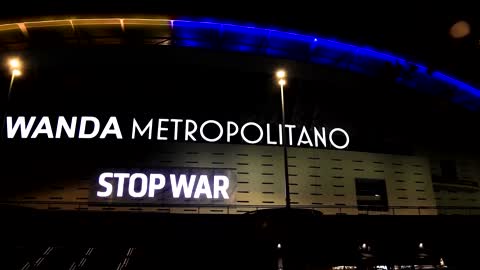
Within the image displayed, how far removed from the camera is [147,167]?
65.9ft

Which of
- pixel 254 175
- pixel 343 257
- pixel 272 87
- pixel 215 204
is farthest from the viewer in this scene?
pixel 272 87

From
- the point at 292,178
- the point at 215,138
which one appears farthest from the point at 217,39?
the point at 292,178

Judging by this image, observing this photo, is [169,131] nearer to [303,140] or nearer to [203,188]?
[203,188]

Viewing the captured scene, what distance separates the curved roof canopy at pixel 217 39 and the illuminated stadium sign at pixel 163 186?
737 cm

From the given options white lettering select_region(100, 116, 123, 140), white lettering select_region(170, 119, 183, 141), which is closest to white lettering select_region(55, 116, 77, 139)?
white lettering select_region(100, 116, 123, 140)

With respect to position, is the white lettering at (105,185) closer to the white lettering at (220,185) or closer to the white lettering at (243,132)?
the white lettering at (220,185)

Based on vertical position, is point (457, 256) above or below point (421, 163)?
below

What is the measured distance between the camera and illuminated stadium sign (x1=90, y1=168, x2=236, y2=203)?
759 inches

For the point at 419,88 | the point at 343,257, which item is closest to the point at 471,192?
the point at 419,88

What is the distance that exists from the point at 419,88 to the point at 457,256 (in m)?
11.9

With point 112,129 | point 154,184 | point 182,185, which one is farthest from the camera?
point 112,129

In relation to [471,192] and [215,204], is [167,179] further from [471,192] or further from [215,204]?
[471,192]

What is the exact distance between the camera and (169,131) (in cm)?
2017

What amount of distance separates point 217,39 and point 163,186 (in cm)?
875
